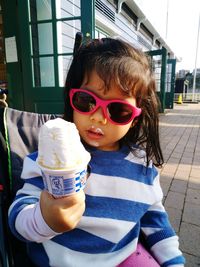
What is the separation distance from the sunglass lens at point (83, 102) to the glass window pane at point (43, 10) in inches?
118

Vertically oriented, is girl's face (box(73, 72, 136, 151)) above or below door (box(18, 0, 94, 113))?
below

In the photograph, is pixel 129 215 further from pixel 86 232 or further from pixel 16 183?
pixel 16 183

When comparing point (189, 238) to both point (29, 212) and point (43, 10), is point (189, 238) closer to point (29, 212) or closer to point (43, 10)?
point (29, 212)

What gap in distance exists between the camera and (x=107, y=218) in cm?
101

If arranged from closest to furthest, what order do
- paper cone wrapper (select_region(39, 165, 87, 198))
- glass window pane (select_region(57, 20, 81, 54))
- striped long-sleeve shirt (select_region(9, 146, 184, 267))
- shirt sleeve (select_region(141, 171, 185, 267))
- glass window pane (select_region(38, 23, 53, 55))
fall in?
paper cone wrapper (select_region(39, 165, 87, 198))
striped long-sleeve shirt (select_region(9, 146, 184, 267))
shirt sleeve (select_region(141, 171, 185, 267))
glass window pane (select_region(57, 20, 81, 54))
glass window pane (select_region(38, 23, 53, 55))

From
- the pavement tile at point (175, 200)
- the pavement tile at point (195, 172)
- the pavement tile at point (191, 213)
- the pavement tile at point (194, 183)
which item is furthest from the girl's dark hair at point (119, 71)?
the pavement tile at point (195, 172)

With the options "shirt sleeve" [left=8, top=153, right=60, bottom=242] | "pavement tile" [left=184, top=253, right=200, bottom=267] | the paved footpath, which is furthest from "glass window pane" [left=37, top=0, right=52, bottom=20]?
"pavement tile" [left=184, top=253, right=200, bottom=267]

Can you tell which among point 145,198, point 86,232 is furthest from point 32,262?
point 145,198

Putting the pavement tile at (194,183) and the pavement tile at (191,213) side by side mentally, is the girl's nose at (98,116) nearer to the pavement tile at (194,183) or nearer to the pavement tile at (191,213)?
the pavement tile at (191,213)

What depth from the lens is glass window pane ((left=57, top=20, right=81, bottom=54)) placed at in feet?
11.5

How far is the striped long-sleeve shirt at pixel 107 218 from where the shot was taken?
94 centimetres

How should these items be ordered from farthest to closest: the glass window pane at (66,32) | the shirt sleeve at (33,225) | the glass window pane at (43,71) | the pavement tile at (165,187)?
the glass window pane at (43,71)
the glass window pane at (66,32)
the pavement tile at (165,187)
the shirt sleeve at (33,225)

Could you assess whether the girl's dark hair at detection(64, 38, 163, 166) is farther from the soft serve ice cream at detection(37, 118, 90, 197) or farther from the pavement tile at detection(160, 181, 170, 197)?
the pavement tile at detection(160, 181, 170, 197)

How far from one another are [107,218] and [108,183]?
0.45 feet
